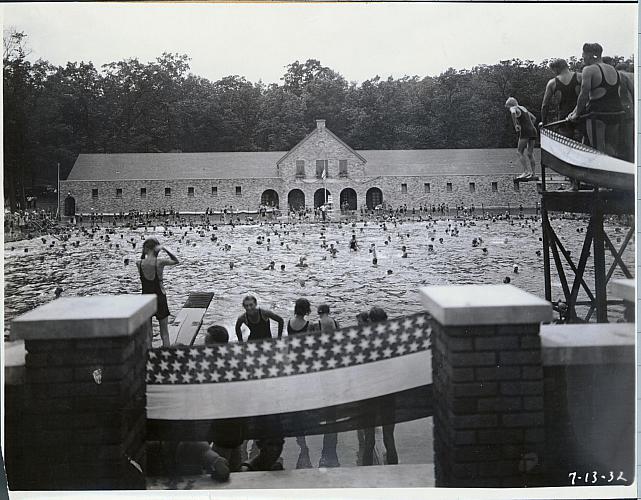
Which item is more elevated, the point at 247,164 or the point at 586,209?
the point at 247,164

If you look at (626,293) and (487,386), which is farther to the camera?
(626,293)

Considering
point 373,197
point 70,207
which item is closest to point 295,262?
point 373,197

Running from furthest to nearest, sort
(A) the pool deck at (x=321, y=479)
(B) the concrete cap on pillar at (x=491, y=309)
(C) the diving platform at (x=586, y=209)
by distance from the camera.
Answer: (C) the diving platform at (x=586, y=209) < (A) the pool deck at (x=321, y=479) < (B) the concrete cap on pillar at (x=491, y=309)

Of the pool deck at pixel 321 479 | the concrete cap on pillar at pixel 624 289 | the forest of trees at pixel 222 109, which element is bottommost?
the pool deck at pixel 321 479

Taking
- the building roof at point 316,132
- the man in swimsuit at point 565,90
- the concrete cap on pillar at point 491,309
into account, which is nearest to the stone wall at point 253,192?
the building roof at point 316,132

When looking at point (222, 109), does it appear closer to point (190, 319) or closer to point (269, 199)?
point (269, 199)

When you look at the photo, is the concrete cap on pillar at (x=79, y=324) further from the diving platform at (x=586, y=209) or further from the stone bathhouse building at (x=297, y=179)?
the diving platform at (x=586, y=209)
